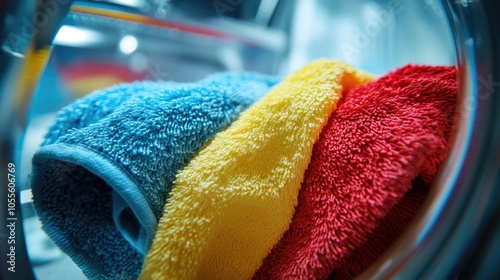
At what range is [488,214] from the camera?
0.18 m

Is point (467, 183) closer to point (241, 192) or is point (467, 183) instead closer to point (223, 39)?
point (241, 192)

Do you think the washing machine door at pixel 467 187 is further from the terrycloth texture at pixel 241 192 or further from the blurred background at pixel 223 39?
the blurred background at pixel 223 39

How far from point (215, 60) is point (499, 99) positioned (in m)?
0.52

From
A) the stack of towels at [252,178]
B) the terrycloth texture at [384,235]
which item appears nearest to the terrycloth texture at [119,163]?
the stack of towels at [252,178]

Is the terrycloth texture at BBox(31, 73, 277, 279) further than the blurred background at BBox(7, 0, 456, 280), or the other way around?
the blurred background at BBox(7, 0, 456, 280)

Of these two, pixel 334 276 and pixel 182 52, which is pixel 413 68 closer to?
pixel 334 276

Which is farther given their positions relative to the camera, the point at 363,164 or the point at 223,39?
the point at 223,39

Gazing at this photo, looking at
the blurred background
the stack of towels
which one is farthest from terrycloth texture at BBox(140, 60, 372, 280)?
the blurred background

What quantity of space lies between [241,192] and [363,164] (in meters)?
0.08

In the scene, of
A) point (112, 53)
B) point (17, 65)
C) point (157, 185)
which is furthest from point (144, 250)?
point (112, 53)

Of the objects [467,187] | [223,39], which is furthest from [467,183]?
[223,39]

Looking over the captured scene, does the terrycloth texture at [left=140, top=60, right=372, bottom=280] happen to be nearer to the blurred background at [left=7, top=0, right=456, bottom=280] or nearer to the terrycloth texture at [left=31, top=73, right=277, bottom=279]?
the terrycloth texture at [left=31, top=73, right=277, bottom=279]

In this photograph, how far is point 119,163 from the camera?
226 mm

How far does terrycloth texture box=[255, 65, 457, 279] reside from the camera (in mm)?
204
